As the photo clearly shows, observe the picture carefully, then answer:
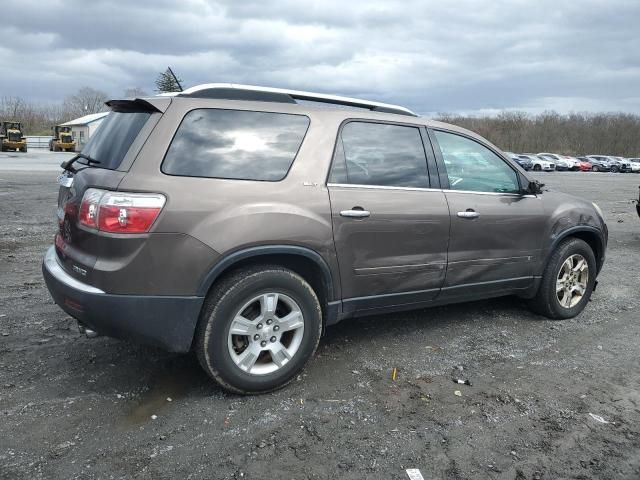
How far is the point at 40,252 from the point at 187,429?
5265 millimetres

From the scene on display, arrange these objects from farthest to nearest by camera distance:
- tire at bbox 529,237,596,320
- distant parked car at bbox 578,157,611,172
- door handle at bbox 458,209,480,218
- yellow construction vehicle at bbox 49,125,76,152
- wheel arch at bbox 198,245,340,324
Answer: distant parked car at bbox 578,157,611,172 → yellow construction vehicle at bbox 49,125,76,152 → tire at bbox 529,237,596,320 → door handle at bbox 458,209,480,218 → wheel arch at bbox 198,245,340,324

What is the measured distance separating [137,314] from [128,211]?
0.58m

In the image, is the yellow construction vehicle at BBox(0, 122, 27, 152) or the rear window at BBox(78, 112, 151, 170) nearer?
the rear window at BBox(78, 112, 151, 170)

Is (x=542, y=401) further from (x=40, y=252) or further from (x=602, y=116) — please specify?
(x=602, y=116)

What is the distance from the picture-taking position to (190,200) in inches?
120

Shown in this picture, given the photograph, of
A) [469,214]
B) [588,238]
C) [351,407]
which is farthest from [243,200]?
[588,238]

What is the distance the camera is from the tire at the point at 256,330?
3.17m

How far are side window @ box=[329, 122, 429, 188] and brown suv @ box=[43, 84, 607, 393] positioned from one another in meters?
0.01

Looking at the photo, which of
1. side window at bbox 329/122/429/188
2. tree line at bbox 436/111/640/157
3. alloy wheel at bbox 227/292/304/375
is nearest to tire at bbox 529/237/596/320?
side window at bbox 329/122/429/188

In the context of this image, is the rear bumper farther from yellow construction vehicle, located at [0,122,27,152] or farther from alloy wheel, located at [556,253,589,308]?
yellow construction vehicle, located at [0,122,27,152]

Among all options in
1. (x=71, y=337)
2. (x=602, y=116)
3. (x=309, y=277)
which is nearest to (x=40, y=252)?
(x=71, y=337)

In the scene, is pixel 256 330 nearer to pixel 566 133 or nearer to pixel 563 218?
pixel 563 218

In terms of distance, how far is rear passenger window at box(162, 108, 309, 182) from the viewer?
3158 mm

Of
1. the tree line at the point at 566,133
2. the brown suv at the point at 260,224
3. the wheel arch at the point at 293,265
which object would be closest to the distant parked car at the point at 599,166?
the tree line at the point at 566,133
